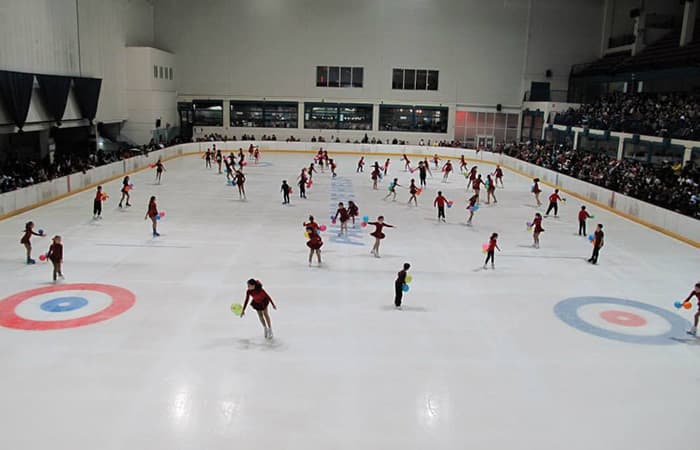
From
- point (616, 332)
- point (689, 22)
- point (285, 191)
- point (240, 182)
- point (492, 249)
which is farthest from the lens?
point (689, 22)

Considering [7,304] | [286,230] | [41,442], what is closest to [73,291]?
[7,304]

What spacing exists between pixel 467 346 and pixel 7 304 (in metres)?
10.1

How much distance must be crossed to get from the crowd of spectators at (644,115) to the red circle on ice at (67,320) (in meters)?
30.2

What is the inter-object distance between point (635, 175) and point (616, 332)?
20.7 m

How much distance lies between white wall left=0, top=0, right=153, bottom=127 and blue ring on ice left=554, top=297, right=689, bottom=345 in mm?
27529

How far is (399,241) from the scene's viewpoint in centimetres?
2017

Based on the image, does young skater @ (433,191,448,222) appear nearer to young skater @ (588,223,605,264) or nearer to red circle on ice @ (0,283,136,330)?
young skater @ (588,223,605,264)

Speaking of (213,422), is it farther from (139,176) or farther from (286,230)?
(139,176)

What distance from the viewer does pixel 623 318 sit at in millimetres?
13273

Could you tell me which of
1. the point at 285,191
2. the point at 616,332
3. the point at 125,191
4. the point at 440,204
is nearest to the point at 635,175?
the point at 440,204

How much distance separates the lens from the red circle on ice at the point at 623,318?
13.0 m

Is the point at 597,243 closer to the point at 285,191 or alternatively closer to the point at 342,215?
the point at 342,215

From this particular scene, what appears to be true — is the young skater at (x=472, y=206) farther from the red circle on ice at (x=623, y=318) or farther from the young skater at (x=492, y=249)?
the red circle on ice at (x=623, y=318)

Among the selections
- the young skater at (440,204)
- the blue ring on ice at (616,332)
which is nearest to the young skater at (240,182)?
the young skater at (440,204)
